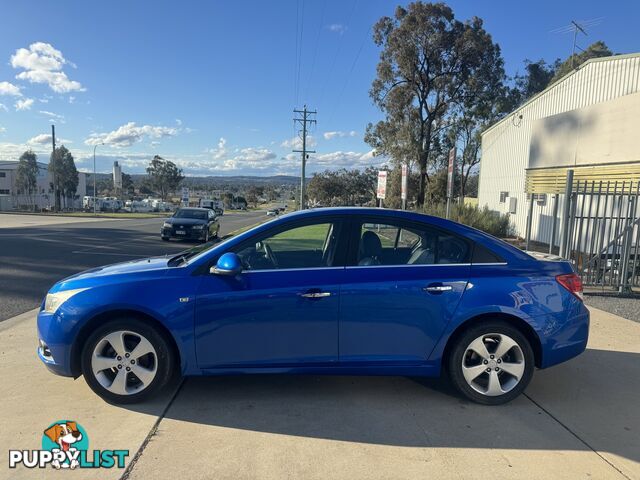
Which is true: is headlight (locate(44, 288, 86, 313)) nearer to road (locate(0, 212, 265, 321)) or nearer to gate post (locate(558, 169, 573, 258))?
road (locate(0, 212, 265, 321))

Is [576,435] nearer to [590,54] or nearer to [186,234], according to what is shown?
[186,234]

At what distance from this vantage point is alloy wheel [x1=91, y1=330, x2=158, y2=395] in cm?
371

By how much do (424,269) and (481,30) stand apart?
30905mm

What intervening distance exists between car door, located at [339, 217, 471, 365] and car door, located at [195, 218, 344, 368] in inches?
5.3

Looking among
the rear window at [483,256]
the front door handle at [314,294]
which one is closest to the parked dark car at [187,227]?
the front door handle at [314,294]

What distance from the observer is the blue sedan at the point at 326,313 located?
12.0 ft

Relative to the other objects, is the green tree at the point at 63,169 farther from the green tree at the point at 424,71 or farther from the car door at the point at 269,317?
the car door at the point at 269,317

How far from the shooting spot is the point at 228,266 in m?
3.61

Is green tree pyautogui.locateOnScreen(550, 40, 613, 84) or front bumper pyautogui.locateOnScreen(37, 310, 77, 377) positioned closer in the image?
front bumper pyautogui.locateOnScreen(37, 310, 77, 377)

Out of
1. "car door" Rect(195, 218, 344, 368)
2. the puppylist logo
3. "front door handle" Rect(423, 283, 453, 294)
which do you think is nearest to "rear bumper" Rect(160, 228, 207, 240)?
"car door" Rect(195, 218, 344, 368)

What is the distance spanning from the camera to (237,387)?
4.16 meters

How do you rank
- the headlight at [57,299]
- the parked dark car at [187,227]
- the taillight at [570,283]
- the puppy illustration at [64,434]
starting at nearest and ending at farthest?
the puppy illustration at [64,434], the headlight at [57,299], the taillight at [570,283], the parked dark car at [187,227]

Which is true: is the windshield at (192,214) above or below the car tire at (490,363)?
above

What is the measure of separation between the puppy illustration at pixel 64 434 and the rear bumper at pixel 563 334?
3723 millimetres
